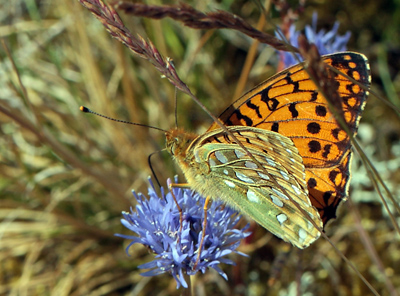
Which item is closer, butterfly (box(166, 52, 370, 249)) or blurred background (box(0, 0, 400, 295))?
butterfly (box(166, 52, 370, 249))

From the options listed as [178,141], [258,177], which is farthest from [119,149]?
[258,177]

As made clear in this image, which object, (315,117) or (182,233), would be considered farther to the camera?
(315,117)

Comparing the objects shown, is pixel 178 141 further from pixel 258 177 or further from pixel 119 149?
pixel 119 149

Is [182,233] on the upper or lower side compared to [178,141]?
lower

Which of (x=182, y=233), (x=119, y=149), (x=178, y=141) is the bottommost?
(x=182, y=233)

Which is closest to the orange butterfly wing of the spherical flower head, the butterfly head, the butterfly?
the butterfly

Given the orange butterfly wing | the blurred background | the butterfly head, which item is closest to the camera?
the orange butterfly wing

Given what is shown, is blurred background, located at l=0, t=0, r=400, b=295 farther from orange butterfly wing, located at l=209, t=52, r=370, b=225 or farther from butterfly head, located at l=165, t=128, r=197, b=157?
butterfly head, located at l=165, t=128, r=197, b=157

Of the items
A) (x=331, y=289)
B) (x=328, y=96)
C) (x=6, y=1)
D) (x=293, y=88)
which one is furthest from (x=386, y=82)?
(x=6, y=1)
